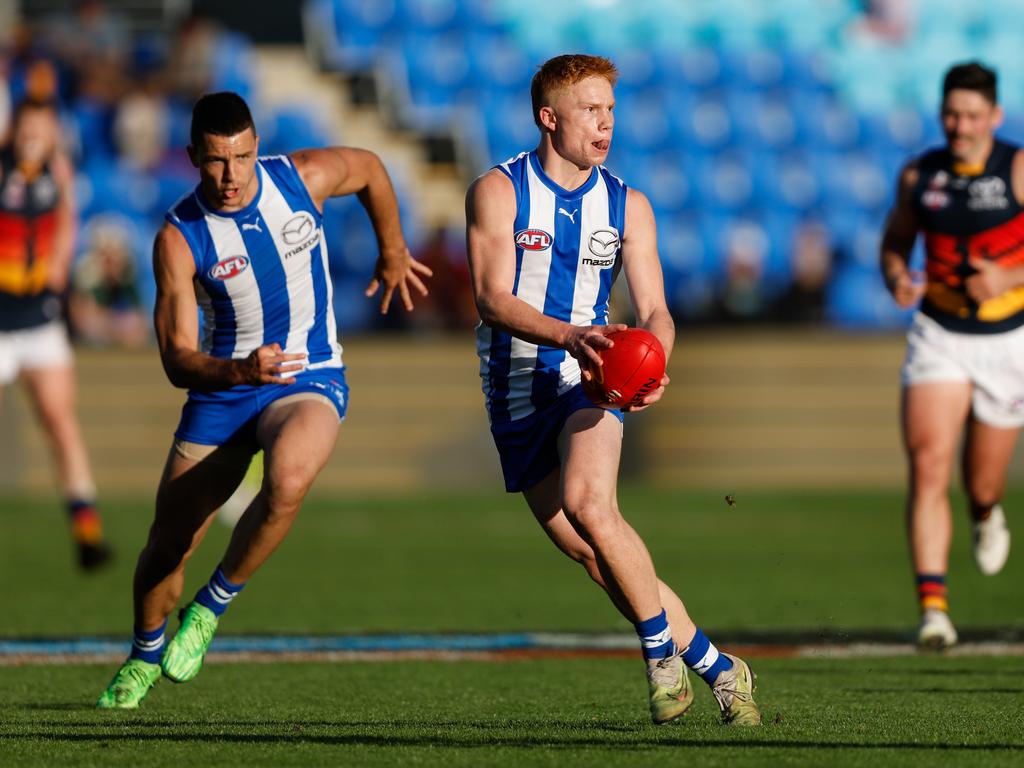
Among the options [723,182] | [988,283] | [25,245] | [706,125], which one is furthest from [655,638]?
[706,125]

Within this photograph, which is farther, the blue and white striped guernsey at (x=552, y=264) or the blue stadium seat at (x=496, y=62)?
the blue stadium seat at (x=496, y=62)

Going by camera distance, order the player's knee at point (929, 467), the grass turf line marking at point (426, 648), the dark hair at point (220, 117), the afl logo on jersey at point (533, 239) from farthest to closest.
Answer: the player's knee at point (929, 467) → the grass turf line marking at point (426, 648) → the dark hair at point (220, 117) → the afl logo on jersey at point (533, 239)

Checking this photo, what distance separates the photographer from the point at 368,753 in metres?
4.90

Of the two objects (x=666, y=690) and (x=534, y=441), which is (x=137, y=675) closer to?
(x=534, y=441)

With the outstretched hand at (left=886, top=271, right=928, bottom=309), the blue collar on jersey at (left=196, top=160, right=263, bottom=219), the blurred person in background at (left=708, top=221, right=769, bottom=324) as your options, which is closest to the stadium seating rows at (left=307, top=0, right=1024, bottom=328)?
the blurred person in background at (left=708, top=221, right=769, bottom=324)

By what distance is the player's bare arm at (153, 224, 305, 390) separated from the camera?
573 cm

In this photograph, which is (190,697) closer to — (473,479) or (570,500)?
(570,500)

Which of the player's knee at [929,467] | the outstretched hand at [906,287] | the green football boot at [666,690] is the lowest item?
the player's knee at [929,467]

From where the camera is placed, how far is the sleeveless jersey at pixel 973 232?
26.6 feet

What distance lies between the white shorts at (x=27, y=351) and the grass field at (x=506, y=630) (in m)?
1.34

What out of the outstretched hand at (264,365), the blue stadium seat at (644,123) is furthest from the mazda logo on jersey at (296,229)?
the blue stadium seat at (644,123)

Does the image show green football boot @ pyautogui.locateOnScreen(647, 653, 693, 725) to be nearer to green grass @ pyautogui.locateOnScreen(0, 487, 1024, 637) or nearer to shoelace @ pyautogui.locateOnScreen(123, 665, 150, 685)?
shoelace @ pyautogui.locateOnScreen(123, 665, 150, 685)

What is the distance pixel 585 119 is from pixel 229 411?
5.55 feet

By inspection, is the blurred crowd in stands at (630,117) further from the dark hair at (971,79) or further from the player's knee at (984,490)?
the dark hair at (971,79)
